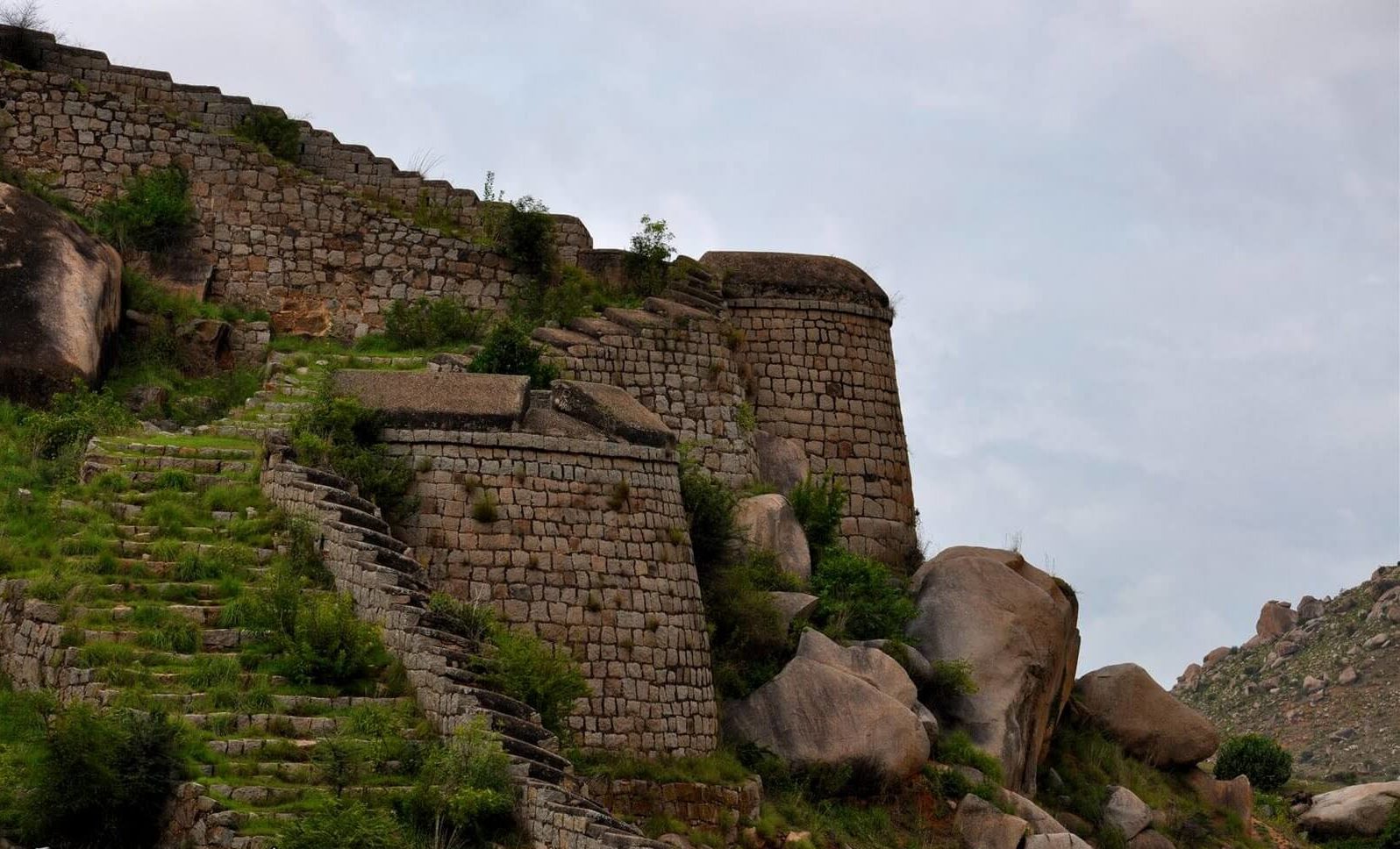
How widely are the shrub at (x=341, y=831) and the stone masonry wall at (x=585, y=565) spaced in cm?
673

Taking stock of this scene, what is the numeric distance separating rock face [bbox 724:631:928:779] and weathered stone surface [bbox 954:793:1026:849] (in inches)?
32.6

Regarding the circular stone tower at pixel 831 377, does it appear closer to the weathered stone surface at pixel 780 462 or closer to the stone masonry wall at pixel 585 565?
the weathered stone surface at pixel 780 462

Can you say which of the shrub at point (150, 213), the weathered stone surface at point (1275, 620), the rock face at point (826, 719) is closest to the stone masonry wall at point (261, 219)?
the shrub at point (150, 213)

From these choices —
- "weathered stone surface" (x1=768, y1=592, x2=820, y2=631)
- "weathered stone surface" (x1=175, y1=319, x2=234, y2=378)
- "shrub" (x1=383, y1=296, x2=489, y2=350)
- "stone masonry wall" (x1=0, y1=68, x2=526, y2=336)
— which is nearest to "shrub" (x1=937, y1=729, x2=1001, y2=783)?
"weathered stone surface" (x1=768, y1=592, x2=820, y2=631)

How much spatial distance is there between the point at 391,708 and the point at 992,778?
11.1 meters

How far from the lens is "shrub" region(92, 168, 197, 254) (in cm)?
3416

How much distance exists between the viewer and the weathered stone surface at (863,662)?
30781mm

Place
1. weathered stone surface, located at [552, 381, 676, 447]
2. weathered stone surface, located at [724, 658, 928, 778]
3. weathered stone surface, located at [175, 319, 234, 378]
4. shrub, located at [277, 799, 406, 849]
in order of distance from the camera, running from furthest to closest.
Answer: weathered stone surface, located at [175, 319, 234, 378] < weathered stone surface, located at [724, 658, 928, 778] < weathered stone surface, located at [552, 381, 676, 447] < shrub, located at [277, 799, 406, 849]

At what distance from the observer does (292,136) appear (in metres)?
35.7

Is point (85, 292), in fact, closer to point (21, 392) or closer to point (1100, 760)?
A: point (21, 392)

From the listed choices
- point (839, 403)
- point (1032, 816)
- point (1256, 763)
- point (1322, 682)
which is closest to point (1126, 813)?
point (1032, 816)

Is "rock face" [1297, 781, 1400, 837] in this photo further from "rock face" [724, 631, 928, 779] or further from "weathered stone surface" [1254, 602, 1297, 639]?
"weathered stone surface" [1254, 602, 1297, 639]

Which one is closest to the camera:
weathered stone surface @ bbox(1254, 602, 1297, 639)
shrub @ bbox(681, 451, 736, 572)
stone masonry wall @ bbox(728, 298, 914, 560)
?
shrub @ bbox(681, 451, 736, 572)

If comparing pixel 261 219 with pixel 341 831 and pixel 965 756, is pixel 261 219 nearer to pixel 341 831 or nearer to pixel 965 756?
pixel 965 756
